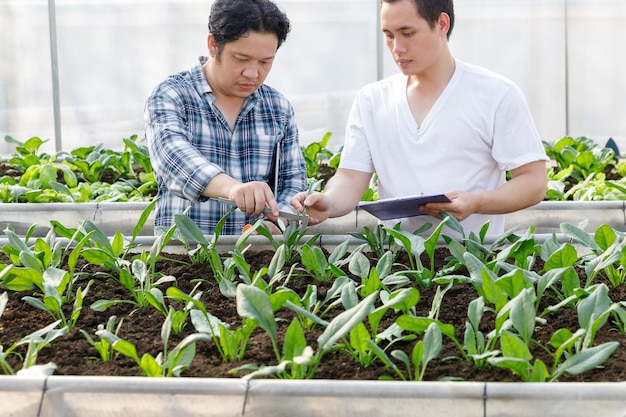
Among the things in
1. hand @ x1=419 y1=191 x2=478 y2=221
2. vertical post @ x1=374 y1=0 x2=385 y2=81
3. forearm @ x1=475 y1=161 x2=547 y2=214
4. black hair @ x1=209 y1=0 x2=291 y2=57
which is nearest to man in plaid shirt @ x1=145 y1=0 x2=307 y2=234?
black hair @ x1=209 y1=0 x2=291 y2=57

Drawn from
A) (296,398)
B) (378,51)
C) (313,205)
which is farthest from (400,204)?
(378,51)

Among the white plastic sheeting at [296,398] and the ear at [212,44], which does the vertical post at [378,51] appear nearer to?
the ear at [212,44]

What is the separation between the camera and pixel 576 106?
591cm

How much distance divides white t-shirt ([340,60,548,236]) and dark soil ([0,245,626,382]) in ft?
1.30

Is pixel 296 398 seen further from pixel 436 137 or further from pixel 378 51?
pixel 378 51

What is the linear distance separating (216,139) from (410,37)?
0.57m

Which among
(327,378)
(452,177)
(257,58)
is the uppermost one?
(257,58)

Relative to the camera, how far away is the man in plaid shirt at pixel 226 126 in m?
2.32

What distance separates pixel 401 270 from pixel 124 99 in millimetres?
4071

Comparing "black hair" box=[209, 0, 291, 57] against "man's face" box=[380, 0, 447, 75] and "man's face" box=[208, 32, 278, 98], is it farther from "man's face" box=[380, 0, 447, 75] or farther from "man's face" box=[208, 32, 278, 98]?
"man's face" box=[380, 0, 447, 75]

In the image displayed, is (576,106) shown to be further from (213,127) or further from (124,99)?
(213,127)

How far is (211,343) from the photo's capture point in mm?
1602

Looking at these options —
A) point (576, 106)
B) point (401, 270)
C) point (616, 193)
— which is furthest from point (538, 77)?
point (401, 270)

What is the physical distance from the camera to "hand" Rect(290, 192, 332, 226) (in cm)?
226
